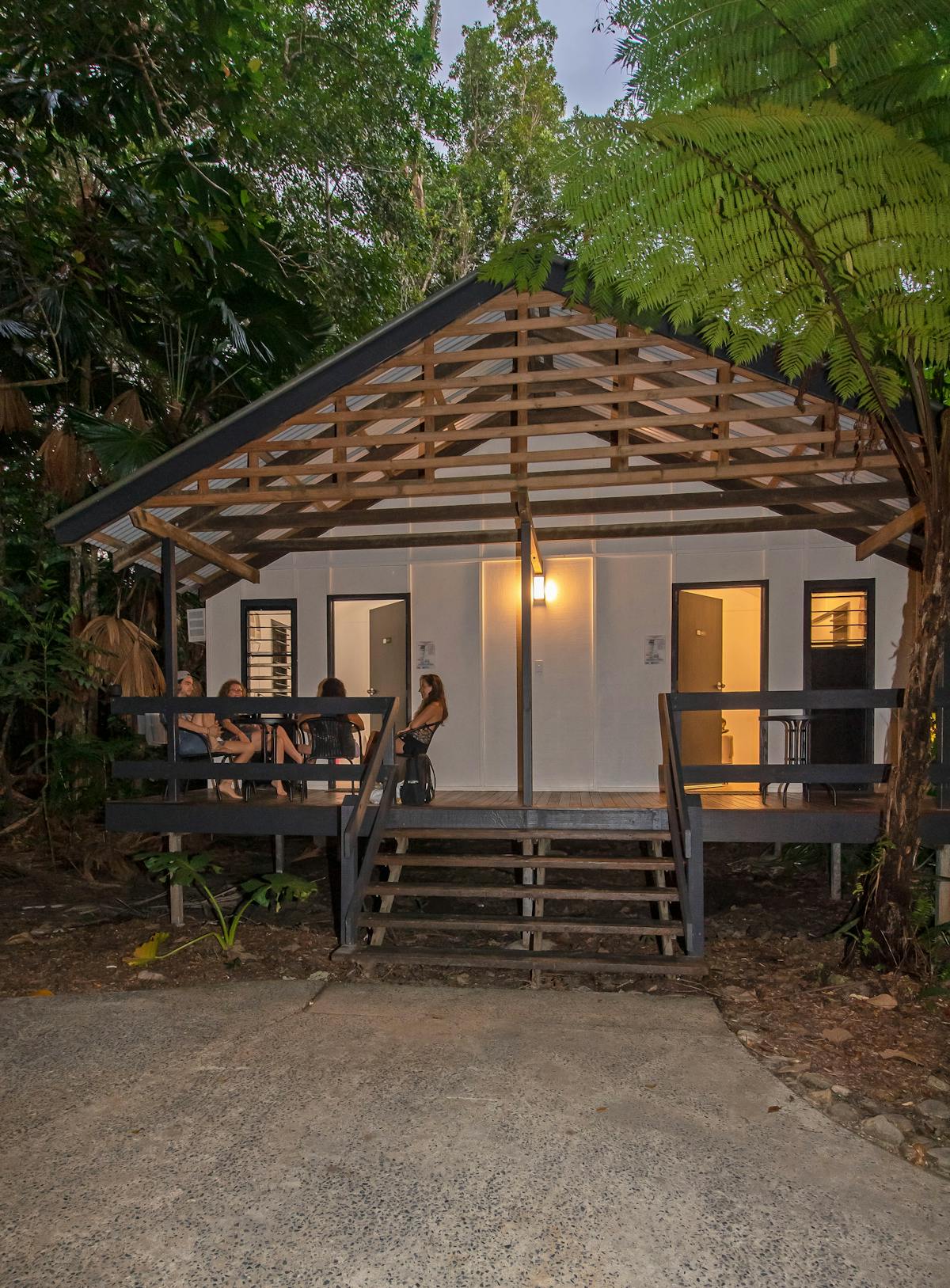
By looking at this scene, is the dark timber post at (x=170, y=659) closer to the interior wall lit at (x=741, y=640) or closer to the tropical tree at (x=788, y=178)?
the tropical tree at (x=788, y=178)

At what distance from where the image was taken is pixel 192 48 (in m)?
7.65

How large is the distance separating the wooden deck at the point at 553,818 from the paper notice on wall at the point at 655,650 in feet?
6.74

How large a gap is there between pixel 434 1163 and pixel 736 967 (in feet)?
10.7

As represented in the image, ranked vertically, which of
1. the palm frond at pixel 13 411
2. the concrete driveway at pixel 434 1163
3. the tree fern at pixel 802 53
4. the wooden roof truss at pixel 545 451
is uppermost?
the tree fern at pixel 802 53

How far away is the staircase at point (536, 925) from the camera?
5742mm

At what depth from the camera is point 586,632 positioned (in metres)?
9.65

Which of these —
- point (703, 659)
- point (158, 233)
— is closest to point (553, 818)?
point (703, 659)

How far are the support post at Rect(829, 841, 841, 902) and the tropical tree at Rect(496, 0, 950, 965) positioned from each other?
3.92m

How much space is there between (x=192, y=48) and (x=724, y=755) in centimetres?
1062

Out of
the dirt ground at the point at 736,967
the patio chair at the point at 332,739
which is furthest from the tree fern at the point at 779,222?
the patio chair at the point at 332,739

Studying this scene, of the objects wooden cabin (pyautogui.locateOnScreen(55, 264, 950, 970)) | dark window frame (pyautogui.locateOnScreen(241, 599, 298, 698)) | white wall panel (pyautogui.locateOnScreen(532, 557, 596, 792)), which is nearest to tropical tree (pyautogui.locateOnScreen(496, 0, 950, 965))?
wooden cabin (pyautogui.locateOnScreen(55, 264, 950, 970))

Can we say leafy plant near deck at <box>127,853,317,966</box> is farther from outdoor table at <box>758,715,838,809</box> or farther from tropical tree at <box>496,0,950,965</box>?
tropical tree at <box>496,0,950,965</box>

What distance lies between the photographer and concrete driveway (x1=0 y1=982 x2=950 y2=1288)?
110 inches

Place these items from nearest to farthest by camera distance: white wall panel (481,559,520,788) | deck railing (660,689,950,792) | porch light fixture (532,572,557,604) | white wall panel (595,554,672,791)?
1. deck railing (660,689,950,792)
2. porch light fixture (532,572,557,604)
3. white wall panel (595,554,672,791)
4. white wall panel (481,559,520,788)
